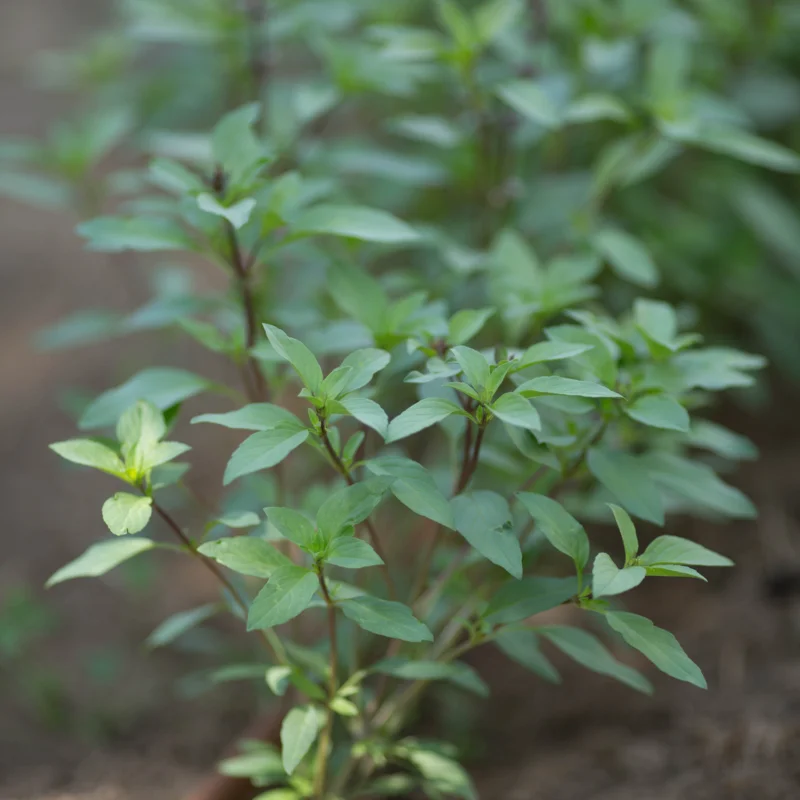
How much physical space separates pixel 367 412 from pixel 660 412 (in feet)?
0.90

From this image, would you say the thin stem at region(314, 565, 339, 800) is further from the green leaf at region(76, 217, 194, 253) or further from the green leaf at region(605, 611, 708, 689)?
the green leaf at region(76, 217, 194, 253)

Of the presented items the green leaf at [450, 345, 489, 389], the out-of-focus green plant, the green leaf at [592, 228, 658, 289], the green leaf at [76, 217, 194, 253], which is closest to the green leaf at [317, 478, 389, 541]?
the out-of-focus green plant

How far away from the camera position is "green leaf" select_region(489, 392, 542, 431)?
0.64 metres

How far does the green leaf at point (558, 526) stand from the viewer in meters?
0.71

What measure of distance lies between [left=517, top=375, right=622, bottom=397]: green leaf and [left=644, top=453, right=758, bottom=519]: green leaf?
227 millimetres

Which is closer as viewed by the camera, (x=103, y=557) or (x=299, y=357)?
(x=299, y=357)

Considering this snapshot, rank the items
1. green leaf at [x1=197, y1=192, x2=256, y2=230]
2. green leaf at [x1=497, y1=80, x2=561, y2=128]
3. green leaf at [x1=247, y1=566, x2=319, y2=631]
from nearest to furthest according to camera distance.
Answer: green leaf at [x1=247, y1=566, x2=319, y2=631] < green leaf at [x1=197, y1=192, x2=256, y2=230] < green leaf at [x1=497, y1=80, x2=561, y2=128]

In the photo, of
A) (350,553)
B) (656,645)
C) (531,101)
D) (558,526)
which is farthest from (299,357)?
(531,101)

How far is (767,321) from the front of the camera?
165 centimetres

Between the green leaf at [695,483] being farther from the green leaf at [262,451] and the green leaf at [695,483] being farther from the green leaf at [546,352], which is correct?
the green leaf at [262,451]

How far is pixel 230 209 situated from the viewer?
76 centimetres

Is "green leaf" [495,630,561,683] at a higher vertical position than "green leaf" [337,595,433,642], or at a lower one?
lower

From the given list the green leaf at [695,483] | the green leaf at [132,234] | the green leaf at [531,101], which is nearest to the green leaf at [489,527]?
the green leaf at [695,483]

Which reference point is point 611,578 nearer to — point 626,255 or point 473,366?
point 473,366
